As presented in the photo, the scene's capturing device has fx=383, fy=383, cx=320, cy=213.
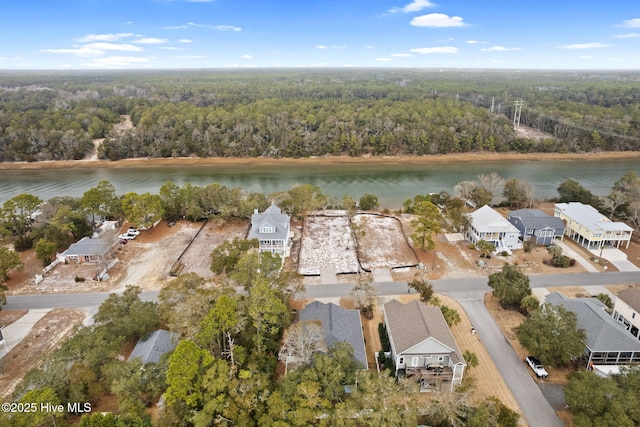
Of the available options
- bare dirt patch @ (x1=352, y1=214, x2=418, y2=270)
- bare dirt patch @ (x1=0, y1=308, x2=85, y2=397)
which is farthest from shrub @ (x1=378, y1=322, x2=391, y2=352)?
bare dirt patch @ (x1=0, y1=308, x2=85, y2=397)

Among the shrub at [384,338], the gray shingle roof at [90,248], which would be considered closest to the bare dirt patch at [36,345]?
the gray shingle roof at [90,248]

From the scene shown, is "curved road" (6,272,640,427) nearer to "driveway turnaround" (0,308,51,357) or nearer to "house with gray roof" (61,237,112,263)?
"driveway turnaround" (0,308,51,357)

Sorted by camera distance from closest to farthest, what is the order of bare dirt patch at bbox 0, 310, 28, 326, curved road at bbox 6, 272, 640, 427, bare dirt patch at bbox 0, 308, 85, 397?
bare dirt patch at bbox 0, 308, 85, 397, curved road at bbox 6, 272, 640, 427, bare dirt patch at bbox 0, 310, 28, 326

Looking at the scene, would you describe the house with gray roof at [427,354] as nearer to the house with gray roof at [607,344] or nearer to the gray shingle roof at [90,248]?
the house with gray roof at [607,344]

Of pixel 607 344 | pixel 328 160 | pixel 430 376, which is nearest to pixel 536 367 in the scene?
pixel 607 344

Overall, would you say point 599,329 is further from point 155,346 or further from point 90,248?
point 90,248
